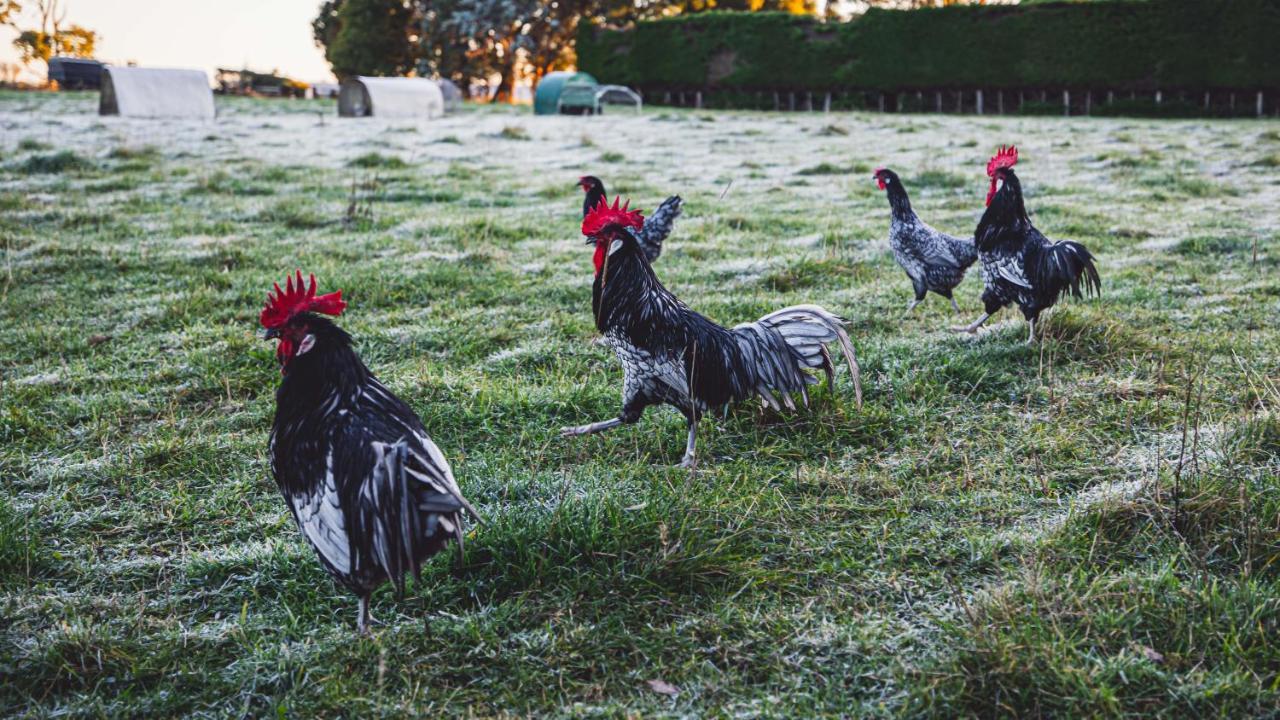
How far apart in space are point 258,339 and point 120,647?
11.3 feet

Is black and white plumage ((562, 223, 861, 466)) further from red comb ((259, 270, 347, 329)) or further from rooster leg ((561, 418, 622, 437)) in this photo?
red comb ((259, 270, 347, 329))

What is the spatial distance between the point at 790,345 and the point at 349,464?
238 cm

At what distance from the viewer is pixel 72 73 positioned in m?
41.8

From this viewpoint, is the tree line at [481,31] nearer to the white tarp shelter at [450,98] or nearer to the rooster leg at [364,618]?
the white tarp shelter at [450,98]

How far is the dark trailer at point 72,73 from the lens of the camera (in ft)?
136

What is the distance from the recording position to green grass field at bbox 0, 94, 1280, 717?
2.58 meters

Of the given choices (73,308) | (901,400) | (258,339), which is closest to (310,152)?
(73,308)

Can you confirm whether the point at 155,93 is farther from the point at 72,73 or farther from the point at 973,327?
the point at 973,327

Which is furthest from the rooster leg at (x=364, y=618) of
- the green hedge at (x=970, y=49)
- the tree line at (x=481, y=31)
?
the tree line at (x=481, y=31)

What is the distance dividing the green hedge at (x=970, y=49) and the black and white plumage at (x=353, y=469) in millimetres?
29058

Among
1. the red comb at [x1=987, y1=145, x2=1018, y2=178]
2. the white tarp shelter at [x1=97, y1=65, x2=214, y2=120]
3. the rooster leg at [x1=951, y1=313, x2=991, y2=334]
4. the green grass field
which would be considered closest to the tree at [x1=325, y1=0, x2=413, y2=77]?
the white tarp shelter at [x1=97, y1=65, x2=214, y2=120]

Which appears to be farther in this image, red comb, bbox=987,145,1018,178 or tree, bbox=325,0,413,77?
tree, bbox=325,0,413,77

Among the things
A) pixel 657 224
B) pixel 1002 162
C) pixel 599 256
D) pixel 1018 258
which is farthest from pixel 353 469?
pixel 1002 162

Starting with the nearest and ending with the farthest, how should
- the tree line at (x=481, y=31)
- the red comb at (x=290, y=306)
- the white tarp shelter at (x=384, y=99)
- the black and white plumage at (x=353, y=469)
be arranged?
the black and white plumage at (x=353, y=469), the red comb at (x=290, y=306), the white tarp shelter at (x=384, y=99), the tree line at (x=481, y=31)
